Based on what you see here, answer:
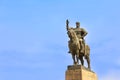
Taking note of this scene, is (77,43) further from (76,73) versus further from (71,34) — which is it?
(76,73)

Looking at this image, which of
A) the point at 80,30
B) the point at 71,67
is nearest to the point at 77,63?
the point at 71,67

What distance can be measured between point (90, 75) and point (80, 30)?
10.1 feet

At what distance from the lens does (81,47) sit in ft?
83.9

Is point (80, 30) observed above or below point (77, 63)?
above

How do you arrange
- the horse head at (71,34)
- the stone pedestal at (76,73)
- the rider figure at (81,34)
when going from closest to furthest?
the stone pedestal at (76,73)
the horse head at (71,34)
the rider figure at (81,34)

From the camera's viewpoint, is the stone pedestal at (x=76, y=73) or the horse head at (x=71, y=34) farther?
the horse head at (x=71, y=34)

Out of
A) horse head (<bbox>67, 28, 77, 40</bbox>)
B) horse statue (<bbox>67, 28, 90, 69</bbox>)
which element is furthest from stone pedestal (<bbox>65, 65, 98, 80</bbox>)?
horse head (<bbox>67, 28, 77, 40</bbox>)

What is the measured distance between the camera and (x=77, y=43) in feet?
82.3

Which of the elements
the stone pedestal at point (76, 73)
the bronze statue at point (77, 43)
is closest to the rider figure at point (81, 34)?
the bronze statue at point (77, 43)

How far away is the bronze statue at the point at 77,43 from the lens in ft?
82.5

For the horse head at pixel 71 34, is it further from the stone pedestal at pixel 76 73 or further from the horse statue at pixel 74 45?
the stone pedestal at pixel 76 73

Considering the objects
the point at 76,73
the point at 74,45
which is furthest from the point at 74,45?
the point at 76,73

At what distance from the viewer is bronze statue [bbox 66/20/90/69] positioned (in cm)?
2514

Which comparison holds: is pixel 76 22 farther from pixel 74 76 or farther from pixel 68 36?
pixel 74 76
